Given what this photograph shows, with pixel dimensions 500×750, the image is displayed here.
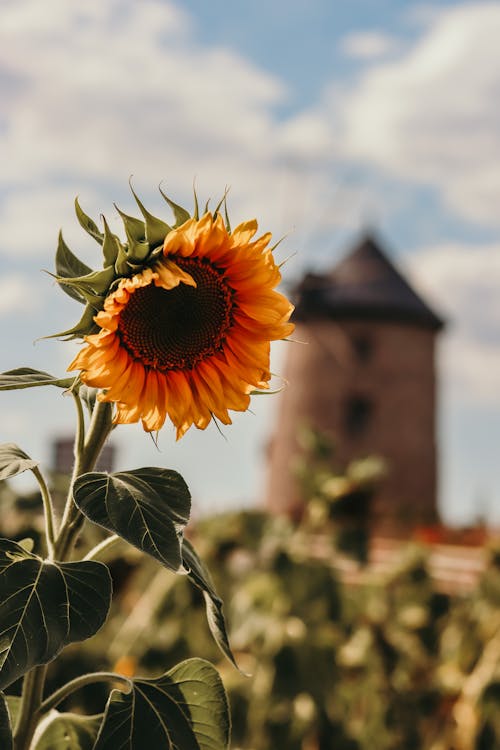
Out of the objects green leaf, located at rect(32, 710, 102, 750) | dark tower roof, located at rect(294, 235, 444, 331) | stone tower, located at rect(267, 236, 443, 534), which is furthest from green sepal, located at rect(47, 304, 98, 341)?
dark tower roof, located at rect(294, 235, 444, 331)

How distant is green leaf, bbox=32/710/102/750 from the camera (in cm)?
144

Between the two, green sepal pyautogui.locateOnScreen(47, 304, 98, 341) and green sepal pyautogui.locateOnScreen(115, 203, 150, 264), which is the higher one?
green sepal pyautogui.locateOnScreen(115, 203, 150, 264)

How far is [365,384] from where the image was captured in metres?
25.2

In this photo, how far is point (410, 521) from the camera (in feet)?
67.7

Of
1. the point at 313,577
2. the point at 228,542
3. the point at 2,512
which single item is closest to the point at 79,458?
the point at 2,512

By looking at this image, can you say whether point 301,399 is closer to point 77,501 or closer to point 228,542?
point 228,542

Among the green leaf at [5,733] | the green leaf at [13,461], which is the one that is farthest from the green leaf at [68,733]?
the green leaf at [13,461]

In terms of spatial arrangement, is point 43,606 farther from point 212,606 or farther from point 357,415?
point 357,415

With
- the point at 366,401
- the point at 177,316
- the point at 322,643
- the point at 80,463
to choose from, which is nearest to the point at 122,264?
→ the point at 177,316

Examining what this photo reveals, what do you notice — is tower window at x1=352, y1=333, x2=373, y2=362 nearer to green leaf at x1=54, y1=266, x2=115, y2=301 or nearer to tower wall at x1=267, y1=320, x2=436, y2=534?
tower wall at x1=267, y1=320, x2=436, y2=534

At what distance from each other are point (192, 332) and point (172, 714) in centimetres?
50

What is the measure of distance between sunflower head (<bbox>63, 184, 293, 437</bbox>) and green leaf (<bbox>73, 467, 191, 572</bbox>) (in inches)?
4.1

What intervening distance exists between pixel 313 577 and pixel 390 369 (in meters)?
20.4

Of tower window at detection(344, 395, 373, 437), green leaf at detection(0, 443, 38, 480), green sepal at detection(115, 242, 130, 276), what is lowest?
tower window at detection(344, 395, 373, 437)
